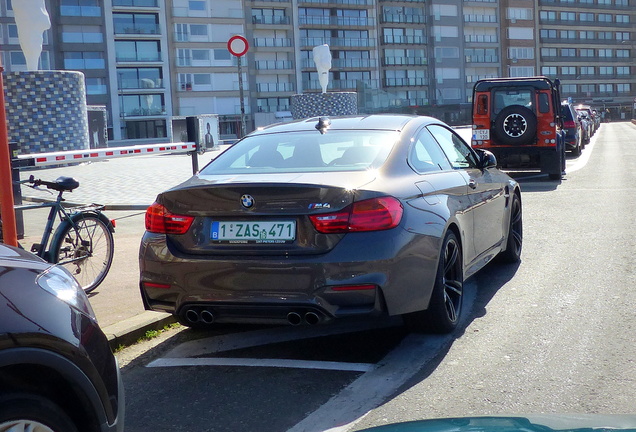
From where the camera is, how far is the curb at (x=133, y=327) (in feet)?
18.1

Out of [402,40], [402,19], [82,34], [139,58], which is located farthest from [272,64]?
[82,34]

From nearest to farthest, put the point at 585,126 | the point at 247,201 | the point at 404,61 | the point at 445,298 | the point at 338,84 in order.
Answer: the point at 247,201 → the point at 445,298 → the point at 585,126 → the point at 338,84 → the point at 404,61

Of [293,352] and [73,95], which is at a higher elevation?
[73,95]

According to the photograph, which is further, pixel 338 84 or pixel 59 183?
pixel 338 84

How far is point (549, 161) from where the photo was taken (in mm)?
17562

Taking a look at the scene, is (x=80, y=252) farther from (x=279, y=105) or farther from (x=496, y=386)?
(x=279, y=105)

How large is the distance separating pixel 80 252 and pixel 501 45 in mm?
99195

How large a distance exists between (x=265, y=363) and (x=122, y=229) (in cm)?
660

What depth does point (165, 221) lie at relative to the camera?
16.9 feet

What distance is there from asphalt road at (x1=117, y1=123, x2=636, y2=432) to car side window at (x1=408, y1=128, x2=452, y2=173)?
1095 millimetres

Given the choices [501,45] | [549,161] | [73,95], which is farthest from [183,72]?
[549,161]

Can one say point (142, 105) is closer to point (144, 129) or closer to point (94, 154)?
point (144, 129)

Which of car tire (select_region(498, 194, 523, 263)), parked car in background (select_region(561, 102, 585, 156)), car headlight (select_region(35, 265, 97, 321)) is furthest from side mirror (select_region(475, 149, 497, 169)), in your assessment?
parked car in background (select_region(561, 102, 585, 156))

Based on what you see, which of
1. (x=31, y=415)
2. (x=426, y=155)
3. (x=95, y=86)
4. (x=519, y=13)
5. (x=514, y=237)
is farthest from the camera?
(x=519, y=13)
